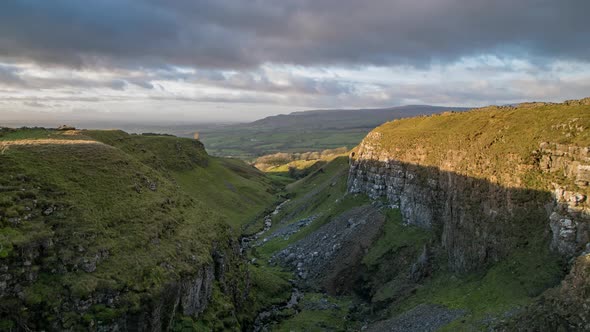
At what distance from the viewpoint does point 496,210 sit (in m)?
46.6

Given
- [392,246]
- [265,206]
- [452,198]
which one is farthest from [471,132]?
[265,206]

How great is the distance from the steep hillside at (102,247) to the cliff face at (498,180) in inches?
1120

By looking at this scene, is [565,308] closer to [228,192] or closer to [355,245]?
[355,245]

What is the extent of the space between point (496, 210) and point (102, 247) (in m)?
40.4

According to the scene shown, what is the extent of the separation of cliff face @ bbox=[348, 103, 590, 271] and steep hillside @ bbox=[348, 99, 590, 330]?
112 millimetres

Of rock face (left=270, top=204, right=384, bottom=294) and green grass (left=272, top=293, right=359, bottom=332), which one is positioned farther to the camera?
rock face (left=270, top=204, right=384, bottom=294)

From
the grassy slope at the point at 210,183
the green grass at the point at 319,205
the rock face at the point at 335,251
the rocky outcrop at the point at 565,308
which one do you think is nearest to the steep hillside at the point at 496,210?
the rocky outcrop at the point at 565,308

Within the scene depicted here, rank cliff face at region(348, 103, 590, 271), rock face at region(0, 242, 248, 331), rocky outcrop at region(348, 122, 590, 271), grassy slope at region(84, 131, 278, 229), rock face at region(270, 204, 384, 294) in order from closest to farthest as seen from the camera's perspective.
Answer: rock face at region(0, 242, 248, 331) → rocky outcrop at region(348, 122, 590, 271) → cliff face at region(348, 103, 590, 271) → rock face at region(270, 204, 384, 294) → grassy slope at region(84, 131, 278, 229)

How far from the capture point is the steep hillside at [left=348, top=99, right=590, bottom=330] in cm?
3762

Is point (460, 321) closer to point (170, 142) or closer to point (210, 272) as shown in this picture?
point (210, 272)

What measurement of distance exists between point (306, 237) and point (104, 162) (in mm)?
42833

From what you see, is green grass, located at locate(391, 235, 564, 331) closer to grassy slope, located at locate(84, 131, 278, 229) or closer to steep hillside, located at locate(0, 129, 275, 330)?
steep hillside, located at locate(0, 129, 275, 330)

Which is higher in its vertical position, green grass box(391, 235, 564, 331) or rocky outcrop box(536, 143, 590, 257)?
rocky outcrop box(536, 143, 590, 257)

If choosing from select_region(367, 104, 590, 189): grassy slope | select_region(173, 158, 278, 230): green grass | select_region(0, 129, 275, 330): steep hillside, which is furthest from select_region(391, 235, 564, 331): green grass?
select_region(173, 158, 278, 230): green grass
